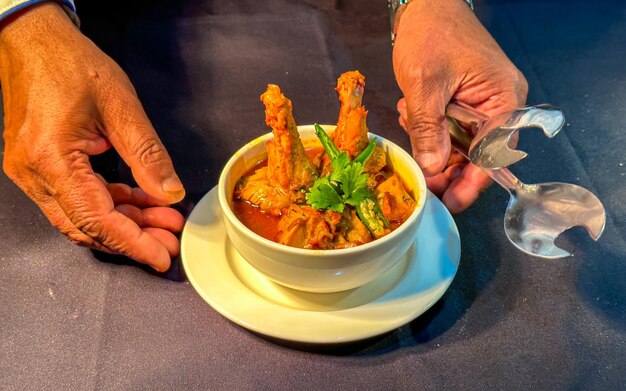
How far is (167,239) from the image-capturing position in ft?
4.29

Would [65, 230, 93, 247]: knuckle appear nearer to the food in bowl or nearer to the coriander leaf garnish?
the food in bowl

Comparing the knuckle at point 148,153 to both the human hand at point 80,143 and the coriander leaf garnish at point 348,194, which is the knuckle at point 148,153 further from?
the coriander leaf garnish at point 348,194

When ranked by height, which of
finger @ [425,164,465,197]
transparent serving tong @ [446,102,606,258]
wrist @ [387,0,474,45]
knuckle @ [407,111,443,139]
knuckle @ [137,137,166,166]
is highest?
wrist @ [387,0,474,45]

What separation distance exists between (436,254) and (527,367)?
289mm

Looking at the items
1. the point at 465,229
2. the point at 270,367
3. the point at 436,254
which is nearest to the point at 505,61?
the point at 465,229

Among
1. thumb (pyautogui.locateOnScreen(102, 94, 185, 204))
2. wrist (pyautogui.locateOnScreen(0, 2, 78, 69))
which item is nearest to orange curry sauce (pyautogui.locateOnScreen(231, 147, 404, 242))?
thumb (pyautogui.locateOnScreen(102, 94, 185, 204))

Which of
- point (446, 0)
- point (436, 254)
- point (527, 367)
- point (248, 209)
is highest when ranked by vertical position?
point (446, 0)

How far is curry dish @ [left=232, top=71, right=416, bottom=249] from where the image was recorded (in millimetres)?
1080

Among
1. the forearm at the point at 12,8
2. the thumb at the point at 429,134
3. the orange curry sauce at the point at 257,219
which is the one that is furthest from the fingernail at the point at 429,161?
the forearm at the point at 12,8

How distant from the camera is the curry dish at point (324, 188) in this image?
1.08m

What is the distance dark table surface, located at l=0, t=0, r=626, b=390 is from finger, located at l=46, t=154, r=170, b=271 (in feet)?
0.25

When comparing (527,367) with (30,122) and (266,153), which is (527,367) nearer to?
(266,153)

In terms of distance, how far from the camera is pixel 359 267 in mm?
1019

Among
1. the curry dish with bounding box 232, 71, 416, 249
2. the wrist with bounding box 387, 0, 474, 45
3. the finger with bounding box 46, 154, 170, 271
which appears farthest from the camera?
the wrist with bounding box 387, 0, 474, 45
